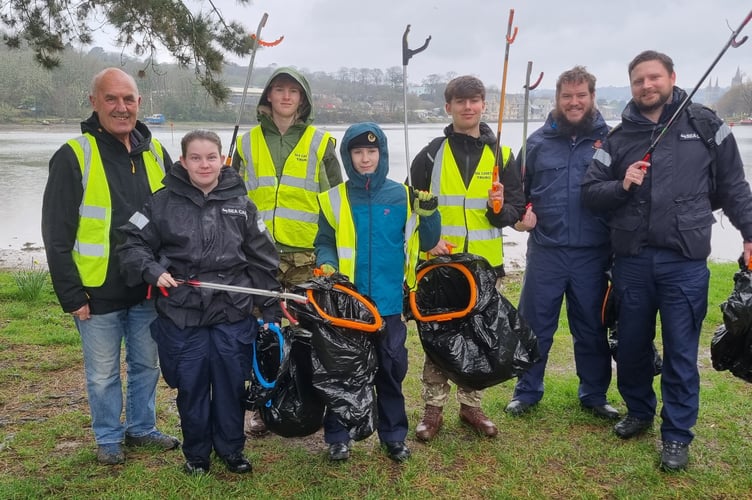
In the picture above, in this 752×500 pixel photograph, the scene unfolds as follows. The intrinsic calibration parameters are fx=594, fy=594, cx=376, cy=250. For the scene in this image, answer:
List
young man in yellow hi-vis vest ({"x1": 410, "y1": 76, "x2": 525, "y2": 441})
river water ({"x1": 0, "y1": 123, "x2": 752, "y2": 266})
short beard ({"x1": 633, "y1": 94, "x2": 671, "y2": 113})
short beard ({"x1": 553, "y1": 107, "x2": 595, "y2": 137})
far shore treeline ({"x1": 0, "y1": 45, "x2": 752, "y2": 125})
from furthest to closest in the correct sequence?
1. river water ({"x1": 0, "y1": 123, "x2": 752, "y2": 266})
2. far shore treeline ({"x1": 0, "y1": 45, "x2": 752, "y2": 125})
3. short beard ({"x1": 553, "y1": 107, "x2": 595, "y2": 137})
4. young man in yellow hi-vis vest ({"x1": 410, "y1": 76, "x2": 525, "y2": 441})
5. short beard ({"x1": 633, "y1": 94, "x2": 671, "y2": 113})

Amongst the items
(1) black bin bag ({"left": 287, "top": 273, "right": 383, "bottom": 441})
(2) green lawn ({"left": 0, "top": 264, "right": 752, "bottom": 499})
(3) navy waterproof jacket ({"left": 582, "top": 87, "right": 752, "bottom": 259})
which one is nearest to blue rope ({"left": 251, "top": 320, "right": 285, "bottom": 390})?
(1) black bin bag ({"left": 287, "top": 273, "right": 383, "bottom": 441})

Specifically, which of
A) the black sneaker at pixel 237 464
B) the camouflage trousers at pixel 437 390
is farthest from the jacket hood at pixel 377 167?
the black sneaker at pixel 237 464

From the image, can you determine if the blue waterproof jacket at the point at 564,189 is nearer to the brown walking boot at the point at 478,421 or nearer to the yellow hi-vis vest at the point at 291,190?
the brown walking boot at the point at 478,421

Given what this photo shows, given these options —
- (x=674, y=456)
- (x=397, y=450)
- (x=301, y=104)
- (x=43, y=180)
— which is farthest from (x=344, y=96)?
(x=43, y=180)

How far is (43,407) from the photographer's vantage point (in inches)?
155

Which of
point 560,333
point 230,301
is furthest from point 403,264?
point 560,333

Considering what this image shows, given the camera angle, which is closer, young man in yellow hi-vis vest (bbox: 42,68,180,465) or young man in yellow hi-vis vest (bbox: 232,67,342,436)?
young man in yellow hi-vis vest (bbox: 42,68,180,465)

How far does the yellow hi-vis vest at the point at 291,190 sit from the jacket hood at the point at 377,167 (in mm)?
429

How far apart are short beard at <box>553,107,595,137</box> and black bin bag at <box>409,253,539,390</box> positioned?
3.33 ft

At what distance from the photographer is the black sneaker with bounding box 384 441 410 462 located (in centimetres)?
322

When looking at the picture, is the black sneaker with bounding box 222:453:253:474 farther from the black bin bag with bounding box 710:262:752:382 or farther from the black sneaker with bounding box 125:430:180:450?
the black bin bag with bounding box 710:262:752:382

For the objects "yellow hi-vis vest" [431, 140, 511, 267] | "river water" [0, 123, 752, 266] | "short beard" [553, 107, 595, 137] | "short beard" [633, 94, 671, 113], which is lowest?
"river water" [0, 123, 752, 266]

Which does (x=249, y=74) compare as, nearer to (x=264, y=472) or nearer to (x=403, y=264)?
(x=403, y=264)

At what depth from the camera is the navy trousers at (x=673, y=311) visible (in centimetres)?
316
